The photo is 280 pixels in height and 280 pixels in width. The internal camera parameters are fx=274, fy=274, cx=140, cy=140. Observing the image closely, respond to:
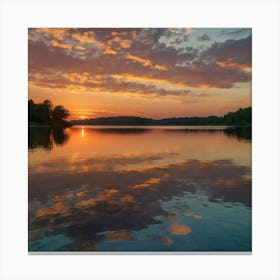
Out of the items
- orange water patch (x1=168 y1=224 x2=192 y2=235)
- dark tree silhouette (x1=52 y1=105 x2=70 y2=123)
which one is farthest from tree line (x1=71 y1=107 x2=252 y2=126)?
orange water patch (x1=168 y1=224 x2=192 y2=235)

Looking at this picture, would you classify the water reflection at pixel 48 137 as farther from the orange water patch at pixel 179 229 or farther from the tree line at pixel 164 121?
the orange water patch at pixel 179 229

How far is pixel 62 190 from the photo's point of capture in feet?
17.7

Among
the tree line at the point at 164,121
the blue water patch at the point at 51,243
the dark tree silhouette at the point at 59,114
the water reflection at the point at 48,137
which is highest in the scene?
the dark tree silhouette at the point at 59,114

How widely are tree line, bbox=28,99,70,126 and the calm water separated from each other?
26cm

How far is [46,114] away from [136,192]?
253 centimetres

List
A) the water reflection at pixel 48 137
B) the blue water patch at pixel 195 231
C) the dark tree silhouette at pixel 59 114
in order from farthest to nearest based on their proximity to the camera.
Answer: the dark tree silhouette at pixel 59 114
the water reflection at pixel 48 137
the blue water patch at pixel 195 231

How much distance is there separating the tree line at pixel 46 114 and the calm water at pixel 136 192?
263 millimetres

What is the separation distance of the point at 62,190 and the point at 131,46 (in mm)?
3166

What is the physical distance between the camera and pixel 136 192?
5.42m

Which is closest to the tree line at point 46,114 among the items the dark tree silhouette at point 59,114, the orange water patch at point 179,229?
the dark tree silhouette at point 59,114

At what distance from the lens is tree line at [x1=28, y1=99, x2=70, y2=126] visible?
5.22 metres

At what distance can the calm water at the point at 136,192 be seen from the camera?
443cm
